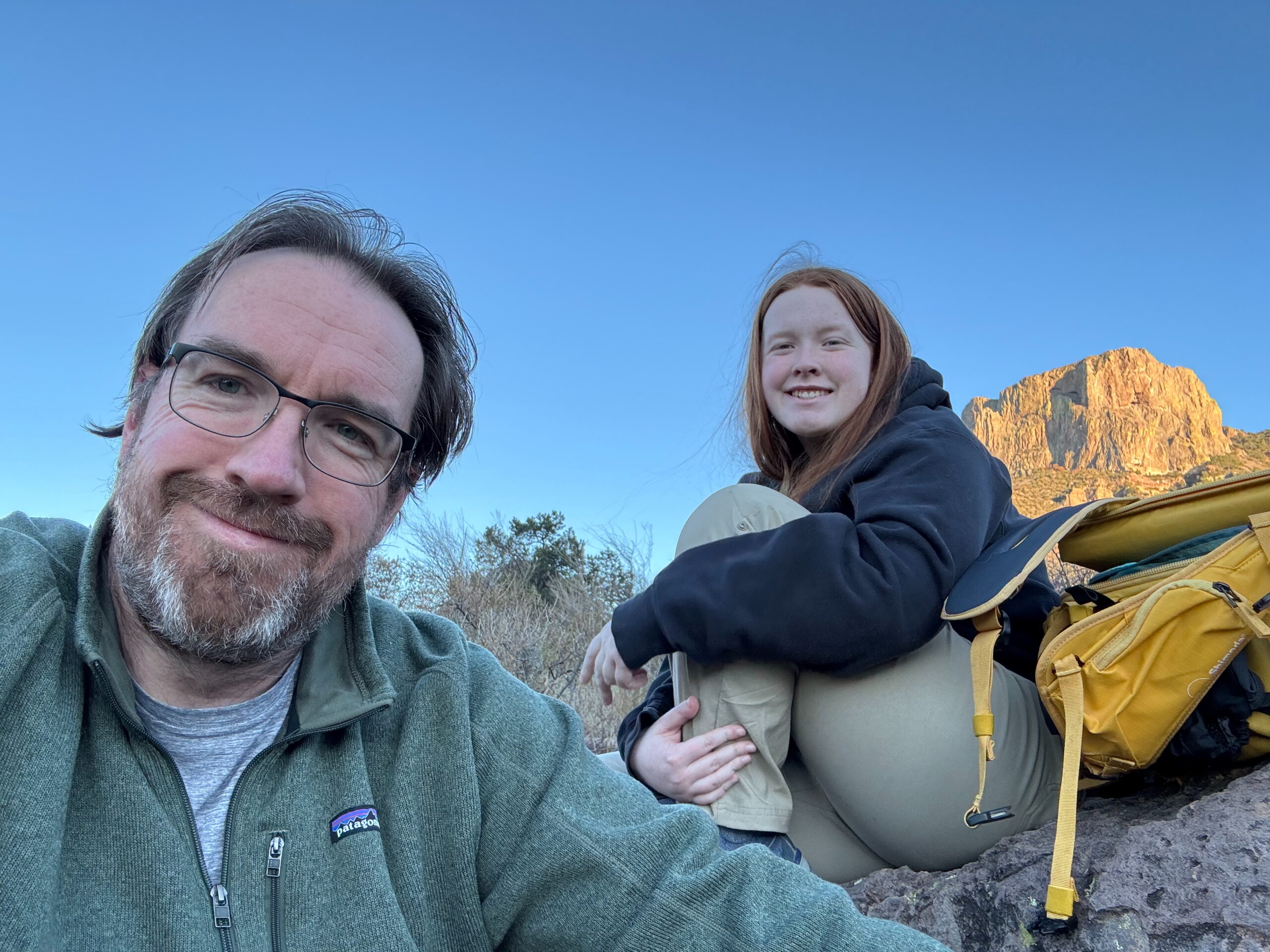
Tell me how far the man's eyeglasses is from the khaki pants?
90 cm

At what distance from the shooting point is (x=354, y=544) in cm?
160

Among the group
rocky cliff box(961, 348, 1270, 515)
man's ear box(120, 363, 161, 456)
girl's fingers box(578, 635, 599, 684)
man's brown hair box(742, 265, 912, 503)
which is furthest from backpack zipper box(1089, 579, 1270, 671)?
rocky cliff box(961, 348, 1270, 515)

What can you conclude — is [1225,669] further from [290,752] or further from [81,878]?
[81,878]

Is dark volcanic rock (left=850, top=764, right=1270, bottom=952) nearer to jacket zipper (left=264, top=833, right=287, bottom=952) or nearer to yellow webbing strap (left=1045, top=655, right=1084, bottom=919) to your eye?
yellow webbing strap (left=1045, top=655, right=1084, bottom=919)

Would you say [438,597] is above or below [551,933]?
below

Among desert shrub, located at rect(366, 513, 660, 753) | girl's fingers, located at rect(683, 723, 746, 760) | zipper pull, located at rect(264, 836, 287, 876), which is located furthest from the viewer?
desert shrub, located at rect(366, 513, 660, 753)

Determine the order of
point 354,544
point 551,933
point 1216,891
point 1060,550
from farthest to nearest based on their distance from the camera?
point 1060,550 < point 354,544 < point 1216,891 < point 551,933

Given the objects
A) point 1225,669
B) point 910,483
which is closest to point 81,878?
point 910,483

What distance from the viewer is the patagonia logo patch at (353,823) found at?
1.36m

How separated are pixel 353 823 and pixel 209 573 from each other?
0.47m

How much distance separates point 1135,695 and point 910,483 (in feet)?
2.03

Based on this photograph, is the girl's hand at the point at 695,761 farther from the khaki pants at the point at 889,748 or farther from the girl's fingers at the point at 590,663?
the girl's fingers at the point at 590,663

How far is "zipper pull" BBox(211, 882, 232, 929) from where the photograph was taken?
1.25 m

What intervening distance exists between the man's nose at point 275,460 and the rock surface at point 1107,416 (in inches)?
2923
